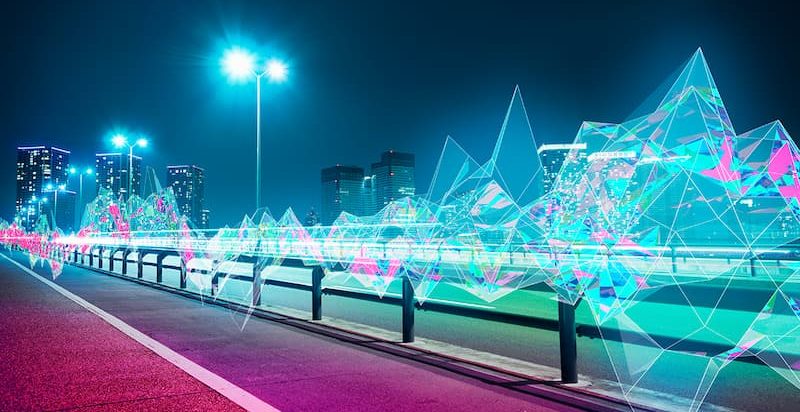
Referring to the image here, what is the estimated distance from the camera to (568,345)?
6.45 metres

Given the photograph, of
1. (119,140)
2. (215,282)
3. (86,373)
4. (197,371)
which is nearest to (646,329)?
(197,371)

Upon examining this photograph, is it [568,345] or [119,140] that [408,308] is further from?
[119,140]

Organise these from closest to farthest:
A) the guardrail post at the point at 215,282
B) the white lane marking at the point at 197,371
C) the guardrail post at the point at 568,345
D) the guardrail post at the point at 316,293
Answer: the white lane marking at the point at 197,371, the guardrail post at the point at 568,345, the guardrail post at the point at 316,293, the guardrail post at the point at 215,282

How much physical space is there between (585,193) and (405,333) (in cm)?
357

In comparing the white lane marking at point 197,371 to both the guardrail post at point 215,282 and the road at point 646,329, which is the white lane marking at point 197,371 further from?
the road at point 646,329

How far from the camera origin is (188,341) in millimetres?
9102

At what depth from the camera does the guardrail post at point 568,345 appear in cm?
645

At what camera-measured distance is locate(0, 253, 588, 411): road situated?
18.9 ft

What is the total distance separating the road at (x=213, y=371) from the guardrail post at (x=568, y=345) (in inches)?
27.4

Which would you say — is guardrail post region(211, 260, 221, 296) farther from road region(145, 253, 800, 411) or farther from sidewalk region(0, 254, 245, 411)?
sidewalk region(0, 254, 245, 411)

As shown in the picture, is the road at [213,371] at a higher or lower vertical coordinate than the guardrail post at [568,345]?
lower

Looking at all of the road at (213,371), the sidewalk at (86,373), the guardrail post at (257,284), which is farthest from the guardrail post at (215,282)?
the sidewalk at (86,373)

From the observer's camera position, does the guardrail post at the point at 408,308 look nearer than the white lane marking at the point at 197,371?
No

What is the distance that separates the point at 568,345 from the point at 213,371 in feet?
13.5
